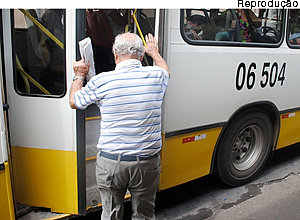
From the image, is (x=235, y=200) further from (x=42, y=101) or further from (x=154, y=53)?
(x=42, y=101)

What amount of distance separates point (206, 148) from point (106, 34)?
1.89 m

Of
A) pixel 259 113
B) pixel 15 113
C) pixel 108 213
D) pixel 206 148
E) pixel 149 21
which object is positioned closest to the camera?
pixel 108 213

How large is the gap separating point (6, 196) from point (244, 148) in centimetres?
276

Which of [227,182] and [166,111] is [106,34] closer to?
[166,111]

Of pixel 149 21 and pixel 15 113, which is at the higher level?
pixel 149 21

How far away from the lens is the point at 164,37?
2.77 m

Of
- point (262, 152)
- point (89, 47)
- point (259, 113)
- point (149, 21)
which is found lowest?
point (262, 152)

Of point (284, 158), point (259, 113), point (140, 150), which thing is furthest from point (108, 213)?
point (284, 158)

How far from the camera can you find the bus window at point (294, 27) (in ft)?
12.9

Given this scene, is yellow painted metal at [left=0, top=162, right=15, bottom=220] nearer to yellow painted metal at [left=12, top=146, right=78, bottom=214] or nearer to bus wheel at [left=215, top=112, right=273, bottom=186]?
yellow painted metal at [left=12, top=146, right=78, bottom=214]

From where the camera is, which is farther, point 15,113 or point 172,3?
point 172,3

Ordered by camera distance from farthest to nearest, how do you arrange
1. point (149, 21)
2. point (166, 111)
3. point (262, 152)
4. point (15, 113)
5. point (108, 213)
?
point (262, 152) < point (149, 21) < point (166, 111) < point (15, 113) < point (108, 213)

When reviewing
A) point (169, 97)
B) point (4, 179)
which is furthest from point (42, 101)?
point (169, 97)

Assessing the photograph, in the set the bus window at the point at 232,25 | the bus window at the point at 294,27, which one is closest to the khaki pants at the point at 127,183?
the bus window at the point at 232,25
